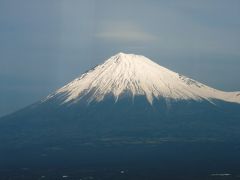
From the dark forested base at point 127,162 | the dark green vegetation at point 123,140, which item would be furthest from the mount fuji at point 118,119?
the dark forested base at point 127,162

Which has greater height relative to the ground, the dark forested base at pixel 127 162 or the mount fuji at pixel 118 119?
the mount fuji at pixel 118 119

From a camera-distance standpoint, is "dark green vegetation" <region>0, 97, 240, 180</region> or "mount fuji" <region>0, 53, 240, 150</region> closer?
"dark green vegetation" <region>0, 97, 240, 180</region>

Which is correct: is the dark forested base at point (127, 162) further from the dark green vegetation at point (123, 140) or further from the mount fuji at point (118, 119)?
the mount fuji at point (118, 119)

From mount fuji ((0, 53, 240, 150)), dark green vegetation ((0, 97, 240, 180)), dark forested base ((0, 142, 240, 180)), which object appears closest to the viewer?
dark forested base ((0, 142, 240, 180))

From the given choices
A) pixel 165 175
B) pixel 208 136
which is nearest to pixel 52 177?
pixel 165 175

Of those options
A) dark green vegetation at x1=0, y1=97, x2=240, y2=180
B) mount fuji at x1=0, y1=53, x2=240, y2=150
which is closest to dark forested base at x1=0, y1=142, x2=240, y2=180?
dark green vegetation at x1=0, y1=97, x2=240, y2=180

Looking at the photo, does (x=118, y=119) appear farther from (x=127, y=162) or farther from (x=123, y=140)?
(x=127, y=162)

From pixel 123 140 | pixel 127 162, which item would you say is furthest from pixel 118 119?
pixel 127 162

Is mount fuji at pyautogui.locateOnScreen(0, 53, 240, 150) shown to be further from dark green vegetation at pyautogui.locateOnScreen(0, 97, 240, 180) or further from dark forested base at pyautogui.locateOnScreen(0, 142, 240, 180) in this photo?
dark forested base at pyautogui.locateOnScreen(0, 142, 240, 180)

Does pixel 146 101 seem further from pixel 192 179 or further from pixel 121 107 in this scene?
pixel 192 179

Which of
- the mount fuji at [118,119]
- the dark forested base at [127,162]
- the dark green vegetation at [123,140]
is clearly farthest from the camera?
the mount fuji at [118,119]
